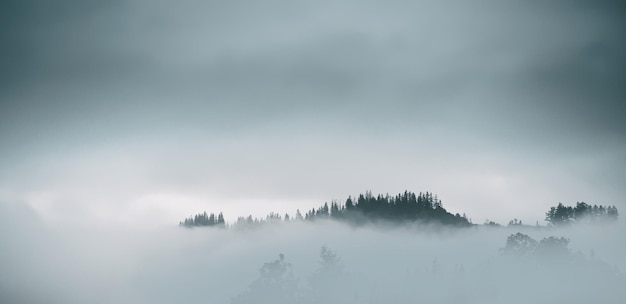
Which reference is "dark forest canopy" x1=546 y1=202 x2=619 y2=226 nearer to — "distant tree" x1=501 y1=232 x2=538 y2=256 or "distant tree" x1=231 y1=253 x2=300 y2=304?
"distant tree" x1=501 y1=232 x2=538 y2=256

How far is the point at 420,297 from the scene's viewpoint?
435 feet

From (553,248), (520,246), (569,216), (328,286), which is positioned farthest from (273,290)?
(569,216)

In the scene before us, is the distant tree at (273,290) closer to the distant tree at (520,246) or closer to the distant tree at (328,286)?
the distant tree at (328,286)

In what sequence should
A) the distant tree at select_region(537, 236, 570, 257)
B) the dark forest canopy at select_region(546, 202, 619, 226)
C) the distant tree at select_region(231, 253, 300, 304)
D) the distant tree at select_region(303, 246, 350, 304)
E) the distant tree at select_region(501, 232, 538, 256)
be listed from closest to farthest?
1. the distant tree at select_region(231, 253, 300, 304)
2. the distant tree at select_region(537, 236, 570, 257)
3. the distant tree at select_region(303, 246, 350, 304)
4. the distant tree at select_region(501, 232, 538, 256)
5. the dark forest canopy at select_region(546, 202, 619, 226)

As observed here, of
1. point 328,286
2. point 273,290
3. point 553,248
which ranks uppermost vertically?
point 553,248

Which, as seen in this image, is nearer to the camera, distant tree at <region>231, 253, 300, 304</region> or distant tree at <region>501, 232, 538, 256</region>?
distant tree at <region>231, 253, 300, 304</region>

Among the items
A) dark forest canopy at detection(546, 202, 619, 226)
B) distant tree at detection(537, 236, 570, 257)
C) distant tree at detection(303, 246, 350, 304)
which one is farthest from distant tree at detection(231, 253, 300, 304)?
dark forest canopy at detection(546, 202, 619, 226)

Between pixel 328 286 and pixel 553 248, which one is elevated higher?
pixel 553 248

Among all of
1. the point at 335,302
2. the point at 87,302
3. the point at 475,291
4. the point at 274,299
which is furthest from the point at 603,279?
the point at 87,302

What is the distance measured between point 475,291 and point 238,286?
2647 inches

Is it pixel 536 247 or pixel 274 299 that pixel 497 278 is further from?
pixel 274 299

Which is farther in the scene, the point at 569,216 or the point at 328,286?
the point at 569,216

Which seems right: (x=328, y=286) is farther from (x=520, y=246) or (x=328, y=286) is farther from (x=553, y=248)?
(x=553, y=248)

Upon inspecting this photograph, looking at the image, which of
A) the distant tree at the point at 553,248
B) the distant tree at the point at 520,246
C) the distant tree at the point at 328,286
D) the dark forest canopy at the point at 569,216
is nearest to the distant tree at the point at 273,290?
the distant tree at the point at 328,286
